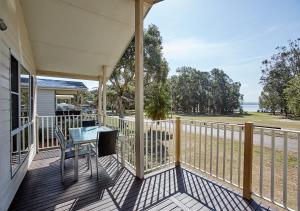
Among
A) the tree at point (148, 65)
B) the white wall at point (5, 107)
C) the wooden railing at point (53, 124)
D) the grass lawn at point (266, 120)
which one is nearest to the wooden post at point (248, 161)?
the white wall at point (5, 107)

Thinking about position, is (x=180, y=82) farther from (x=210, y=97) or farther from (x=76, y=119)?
(x=76, y=119)

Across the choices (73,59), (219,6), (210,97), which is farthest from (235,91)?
(73,59)

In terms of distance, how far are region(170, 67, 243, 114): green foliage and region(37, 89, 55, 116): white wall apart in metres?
30.4

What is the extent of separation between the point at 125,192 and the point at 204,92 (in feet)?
122

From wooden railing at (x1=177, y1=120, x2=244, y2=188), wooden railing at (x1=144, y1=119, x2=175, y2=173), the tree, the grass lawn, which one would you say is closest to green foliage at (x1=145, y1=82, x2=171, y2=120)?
the tree

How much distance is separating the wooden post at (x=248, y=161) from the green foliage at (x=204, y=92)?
35.6 m

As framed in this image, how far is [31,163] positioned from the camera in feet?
13.1

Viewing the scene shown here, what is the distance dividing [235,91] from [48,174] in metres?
42.4

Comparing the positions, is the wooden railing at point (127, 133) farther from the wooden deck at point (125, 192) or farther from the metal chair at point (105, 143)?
the metal chair at point (105, 143)

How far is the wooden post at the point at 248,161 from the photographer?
239cm

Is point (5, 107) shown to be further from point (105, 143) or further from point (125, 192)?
point (125, 192)

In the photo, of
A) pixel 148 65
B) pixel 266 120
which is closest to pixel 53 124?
pixel 148 65

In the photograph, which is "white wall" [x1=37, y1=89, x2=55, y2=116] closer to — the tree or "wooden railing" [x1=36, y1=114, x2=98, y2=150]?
"wooden railing" [x1=36, y1=114, x2=98, y2=150]

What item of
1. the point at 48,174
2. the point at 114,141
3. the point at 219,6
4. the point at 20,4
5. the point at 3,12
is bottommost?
the point at 48,174
